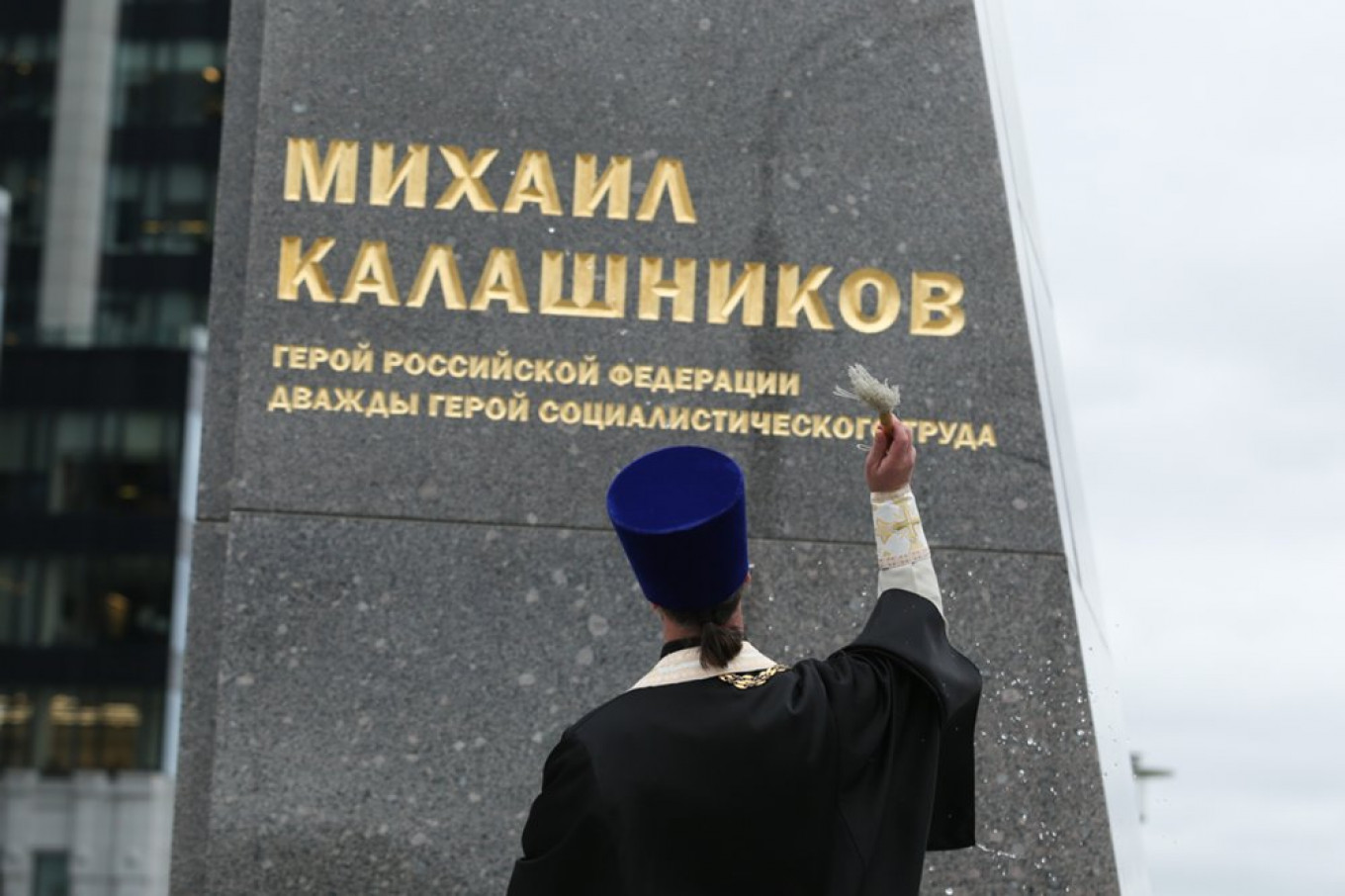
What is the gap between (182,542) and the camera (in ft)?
174

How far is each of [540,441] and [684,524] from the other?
8.73 feet

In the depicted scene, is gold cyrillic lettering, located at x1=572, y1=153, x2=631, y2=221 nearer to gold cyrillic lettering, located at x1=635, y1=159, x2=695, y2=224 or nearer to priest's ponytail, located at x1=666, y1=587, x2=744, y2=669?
gold cyrillic lettering, located at x1=635, y1=159, x2=695, y2=224

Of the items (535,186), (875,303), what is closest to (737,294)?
(875,303)

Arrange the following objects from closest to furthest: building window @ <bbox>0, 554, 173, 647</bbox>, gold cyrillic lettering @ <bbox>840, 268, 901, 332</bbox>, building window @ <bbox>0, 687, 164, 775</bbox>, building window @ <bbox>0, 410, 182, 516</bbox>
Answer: gold cyrillic lettering @ <bbox>840, 268, 901, 332</bbox> → building window @ <bbox>0, 687, 164, 775</bbox> → building window @ <bbox>0, 554, 173, 647</bbox> → building window @ <bbox>0, 410, 182, 516</bbox>

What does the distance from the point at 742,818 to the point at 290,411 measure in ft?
9.96

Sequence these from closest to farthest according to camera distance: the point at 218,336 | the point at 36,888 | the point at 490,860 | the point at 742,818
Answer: the point at 742,818 → the point at 490,860 → the point at 218,336 → the point at 36,888

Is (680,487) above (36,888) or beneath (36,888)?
above

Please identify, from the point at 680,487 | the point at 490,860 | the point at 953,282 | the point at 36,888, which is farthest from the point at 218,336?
the point at 36,888

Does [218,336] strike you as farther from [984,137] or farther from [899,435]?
[899,435]

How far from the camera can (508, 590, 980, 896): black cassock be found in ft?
12.6

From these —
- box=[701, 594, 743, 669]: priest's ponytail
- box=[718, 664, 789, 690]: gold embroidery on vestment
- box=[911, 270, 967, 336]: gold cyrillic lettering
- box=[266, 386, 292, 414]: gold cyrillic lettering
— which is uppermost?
box=[911, 270, 967, 336]: gold cyrillic lettering

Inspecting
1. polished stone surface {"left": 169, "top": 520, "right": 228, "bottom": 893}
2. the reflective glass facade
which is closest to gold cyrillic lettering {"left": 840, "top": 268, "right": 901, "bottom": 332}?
polished stone surface {"left": 169, "top": 520, "right": 228, "bottom": 893}

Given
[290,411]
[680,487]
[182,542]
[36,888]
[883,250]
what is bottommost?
[36,888]

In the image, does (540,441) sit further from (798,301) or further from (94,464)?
(94,464)
